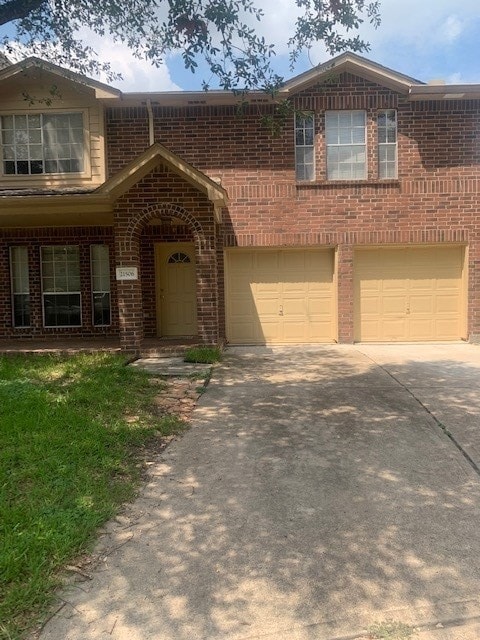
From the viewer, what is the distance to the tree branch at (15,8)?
21.4 feet

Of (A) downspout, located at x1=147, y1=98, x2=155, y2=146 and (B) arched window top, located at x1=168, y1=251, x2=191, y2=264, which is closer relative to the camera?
(A) downspout, located at x1=147, y1=98, x2=155, y2=146

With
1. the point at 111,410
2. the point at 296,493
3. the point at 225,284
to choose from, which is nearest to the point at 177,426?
the point at 111,410

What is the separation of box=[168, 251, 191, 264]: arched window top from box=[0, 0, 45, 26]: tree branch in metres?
5.55

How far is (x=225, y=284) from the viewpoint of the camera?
11164mm

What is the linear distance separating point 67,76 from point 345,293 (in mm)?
7628

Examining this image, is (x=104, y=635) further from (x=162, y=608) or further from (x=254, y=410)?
(x=254, y=410)

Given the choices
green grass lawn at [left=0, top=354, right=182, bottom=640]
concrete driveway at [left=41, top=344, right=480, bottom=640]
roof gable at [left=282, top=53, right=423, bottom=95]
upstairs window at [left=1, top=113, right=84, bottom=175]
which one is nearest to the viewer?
concrete driveway at [left=41, top=344, right=480, bottom=640]

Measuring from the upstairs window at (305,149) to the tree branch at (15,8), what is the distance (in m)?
5.91

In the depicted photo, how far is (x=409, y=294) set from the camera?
1130 cm

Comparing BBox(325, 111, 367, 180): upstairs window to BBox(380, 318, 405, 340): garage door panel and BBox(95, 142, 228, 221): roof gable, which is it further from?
BBox(95, 142, 228, 221): roof gable

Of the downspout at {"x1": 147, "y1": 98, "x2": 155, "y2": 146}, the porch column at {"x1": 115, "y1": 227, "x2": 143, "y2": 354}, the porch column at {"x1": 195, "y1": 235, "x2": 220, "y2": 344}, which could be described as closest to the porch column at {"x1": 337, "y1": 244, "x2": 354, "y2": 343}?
the porch column at {"x1": 195, "y1": 235, "x2": 220, "y2": 344}

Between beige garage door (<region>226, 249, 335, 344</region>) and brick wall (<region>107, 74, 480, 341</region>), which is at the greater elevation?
brick wall (<region>107, 74, 480, 341</region>)

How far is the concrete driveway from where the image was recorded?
2.44 metres

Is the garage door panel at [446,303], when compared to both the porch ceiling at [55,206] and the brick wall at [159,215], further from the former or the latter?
the porch ceiling at [55,206]
